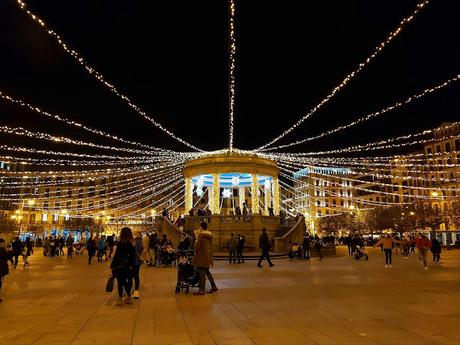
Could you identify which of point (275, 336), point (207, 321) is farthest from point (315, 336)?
point (207, 321)

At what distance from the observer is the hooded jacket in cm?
978

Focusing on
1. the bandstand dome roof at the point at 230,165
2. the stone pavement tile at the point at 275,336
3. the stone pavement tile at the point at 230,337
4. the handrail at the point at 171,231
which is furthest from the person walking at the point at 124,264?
the bandstand dome roof at the point at 230,165

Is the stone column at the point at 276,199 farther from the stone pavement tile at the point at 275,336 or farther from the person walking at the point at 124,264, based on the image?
the stone pavement tile at the point at 275,336

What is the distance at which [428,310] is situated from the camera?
7367 millimetres

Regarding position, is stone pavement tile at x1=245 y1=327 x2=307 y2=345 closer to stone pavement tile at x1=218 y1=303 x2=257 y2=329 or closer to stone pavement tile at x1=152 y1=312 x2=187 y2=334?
stone pavement tile at x1=218 y1=303 x2=257 y2=329

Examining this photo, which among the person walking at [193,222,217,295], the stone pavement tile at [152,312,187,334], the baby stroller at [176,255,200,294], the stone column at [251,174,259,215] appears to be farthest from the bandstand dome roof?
the stone pavement tile at [152,312,187,334]

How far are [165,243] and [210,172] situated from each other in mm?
12916

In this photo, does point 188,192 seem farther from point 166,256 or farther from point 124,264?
point 124,264

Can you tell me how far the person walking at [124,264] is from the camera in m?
8.40

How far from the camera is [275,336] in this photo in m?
5.63

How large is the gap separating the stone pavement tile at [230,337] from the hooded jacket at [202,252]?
382cm

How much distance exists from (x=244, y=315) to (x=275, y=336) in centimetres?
152

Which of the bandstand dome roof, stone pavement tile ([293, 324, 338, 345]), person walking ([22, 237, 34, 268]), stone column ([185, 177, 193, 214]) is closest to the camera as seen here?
stone pavement tile ([293, 324, 338, 345])

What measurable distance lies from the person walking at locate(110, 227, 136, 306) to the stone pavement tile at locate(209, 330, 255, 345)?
3.16 meters
